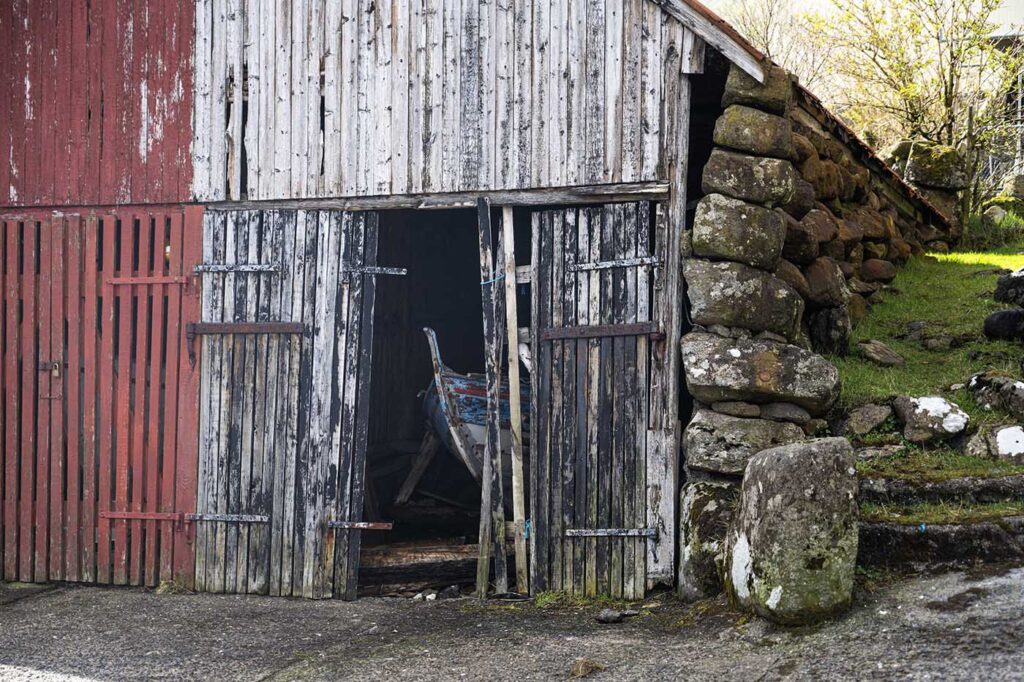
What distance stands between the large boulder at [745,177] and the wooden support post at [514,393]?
158 cm

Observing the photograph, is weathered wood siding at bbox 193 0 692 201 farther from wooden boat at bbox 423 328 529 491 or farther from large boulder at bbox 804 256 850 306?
large boulder at bbox 804 256 850 306

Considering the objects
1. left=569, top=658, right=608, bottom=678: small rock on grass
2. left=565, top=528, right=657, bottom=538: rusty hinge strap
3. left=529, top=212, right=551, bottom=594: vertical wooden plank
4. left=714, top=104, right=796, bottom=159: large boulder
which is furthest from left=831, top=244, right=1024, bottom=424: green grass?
left=569, top=658, right=608, bottom=678: small rock on grass

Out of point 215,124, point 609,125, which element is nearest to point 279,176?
point 215,124

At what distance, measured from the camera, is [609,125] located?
334 inches

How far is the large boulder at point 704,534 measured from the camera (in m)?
7.68

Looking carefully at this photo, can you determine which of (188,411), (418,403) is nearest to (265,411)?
(188,411)

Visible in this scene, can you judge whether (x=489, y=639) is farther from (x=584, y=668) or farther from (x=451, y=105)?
(x=451, y=105)

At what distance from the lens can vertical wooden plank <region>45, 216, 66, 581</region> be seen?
9383 millimetres

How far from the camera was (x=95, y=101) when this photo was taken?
31.2 feet

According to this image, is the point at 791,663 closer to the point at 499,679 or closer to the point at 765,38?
the point at 499,679

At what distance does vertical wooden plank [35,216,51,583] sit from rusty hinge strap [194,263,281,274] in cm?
147

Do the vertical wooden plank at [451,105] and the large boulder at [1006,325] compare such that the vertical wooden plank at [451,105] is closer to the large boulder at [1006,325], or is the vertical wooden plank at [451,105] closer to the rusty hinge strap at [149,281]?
the rusty hinge strap at [149,281]

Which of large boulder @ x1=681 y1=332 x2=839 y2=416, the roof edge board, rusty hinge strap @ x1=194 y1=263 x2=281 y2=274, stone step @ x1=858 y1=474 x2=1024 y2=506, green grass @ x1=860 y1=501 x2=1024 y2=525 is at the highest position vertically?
the roof edge board

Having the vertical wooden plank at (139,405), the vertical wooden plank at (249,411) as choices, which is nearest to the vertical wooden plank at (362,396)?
the vertical wooden plank at (249,411)
